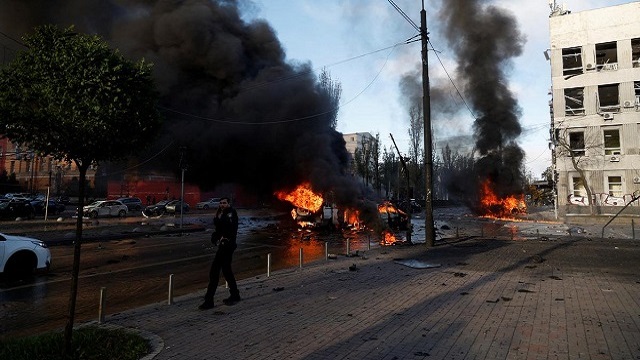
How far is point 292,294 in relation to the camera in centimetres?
621

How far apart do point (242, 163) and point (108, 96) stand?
91.2ft

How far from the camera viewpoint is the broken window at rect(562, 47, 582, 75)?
2697 cm

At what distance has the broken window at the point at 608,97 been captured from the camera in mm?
25922

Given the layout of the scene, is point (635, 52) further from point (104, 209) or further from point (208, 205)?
point (104, 209)

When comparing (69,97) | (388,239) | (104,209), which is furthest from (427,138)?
(104,209)

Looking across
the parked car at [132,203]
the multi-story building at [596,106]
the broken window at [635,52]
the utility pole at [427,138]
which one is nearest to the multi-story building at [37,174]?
the parked car at [132,203]

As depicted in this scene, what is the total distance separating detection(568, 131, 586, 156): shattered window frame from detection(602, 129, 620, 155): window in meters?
1.24

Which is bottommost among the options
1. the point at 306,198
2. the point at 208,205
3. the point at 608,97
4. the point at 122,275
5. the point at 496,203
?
the point at 122,275

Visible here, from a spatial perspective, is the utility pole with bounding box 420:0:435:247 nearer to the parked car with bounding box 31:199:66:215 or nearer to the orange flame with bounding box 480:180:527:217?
the orange flame with bounding box 480:180:527:217

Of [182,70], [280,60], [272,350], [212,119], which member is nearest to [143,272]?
[272,350]

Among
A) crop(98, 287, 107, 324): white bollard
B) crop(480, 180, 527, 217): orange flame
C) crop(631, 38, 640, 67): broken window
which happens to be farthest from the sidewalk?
crop(631, 38, 640, 67): broken window

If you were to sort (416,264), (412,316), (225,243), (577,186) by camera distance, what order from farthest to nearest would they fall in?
1. (577,186)
2. (416,264)
3. (225,243)
4. (412,316)

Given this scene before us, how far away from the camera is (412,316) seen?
496cm

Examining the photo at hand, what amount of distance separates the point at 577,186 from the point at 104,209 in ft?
107
